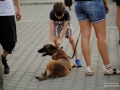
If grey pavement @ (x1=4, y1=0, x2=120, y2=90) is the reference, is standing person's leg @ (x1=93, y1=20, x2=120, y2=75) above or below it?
above

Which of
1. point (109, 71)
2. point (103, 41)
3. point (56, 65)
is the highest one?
point (103, 41)

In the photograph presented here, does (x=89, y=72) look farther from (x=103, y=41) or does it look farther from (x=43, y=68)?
(x=43, y=68)

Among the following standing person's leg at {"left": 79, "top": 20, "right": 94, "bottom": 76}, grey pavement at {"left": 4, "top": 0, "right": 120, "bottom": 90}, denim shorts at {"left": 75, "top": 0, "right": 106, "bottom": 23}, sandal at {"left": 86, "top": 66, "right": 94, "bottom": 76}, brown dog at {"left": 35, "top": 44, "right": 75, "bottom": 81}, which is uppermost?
denim shorts at {"left": 75, "top": 0, "right": 106, "bottom": 23}

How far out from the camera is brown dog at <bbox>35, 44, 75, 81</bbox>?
558 centimetres

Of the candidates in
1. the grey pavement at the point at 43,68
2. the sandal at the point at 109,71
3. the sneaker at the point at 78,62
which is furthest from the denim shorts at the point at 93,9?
the sneaker at the point at 78,62

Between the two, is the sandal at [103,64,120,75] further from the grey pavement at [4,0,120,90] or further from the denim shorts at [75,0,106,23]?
the denim shorts at [75,0,106,23]

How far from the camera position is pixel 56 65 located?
555cm

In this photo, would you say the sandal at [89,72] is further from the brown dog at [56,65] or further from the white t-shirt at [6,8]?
the white t-shirt at [6,8]

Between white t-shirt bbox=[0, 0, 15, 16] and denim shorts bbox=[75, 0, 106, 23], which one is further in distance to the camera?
white t-shirt bbox=[0, 0, 15, 16]

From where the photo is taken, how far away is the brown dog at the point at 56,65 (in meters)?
5.58

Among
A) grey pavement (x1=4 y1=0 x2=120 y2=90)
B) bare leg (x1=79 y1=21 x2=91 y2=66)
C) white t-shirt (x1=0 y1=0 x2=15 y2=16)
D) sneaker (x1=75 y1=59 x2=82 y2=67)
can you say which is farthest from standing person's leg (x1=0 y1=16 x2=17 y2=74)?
sneaker (x1=75 y1=59 x2=82 y2=67)

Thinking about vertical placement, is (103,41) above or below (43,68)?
above

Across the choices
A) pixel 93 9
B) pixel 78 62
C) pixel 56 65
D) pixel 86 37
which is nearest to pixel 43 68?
pixel 78 62

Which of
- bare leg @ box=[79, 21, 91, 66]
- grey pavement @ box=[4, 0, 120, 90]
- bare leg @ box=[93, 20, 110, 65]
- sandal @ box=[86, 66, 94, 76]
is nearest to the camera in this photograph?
grey pavement @ box=[4, 0, 120, 90]
